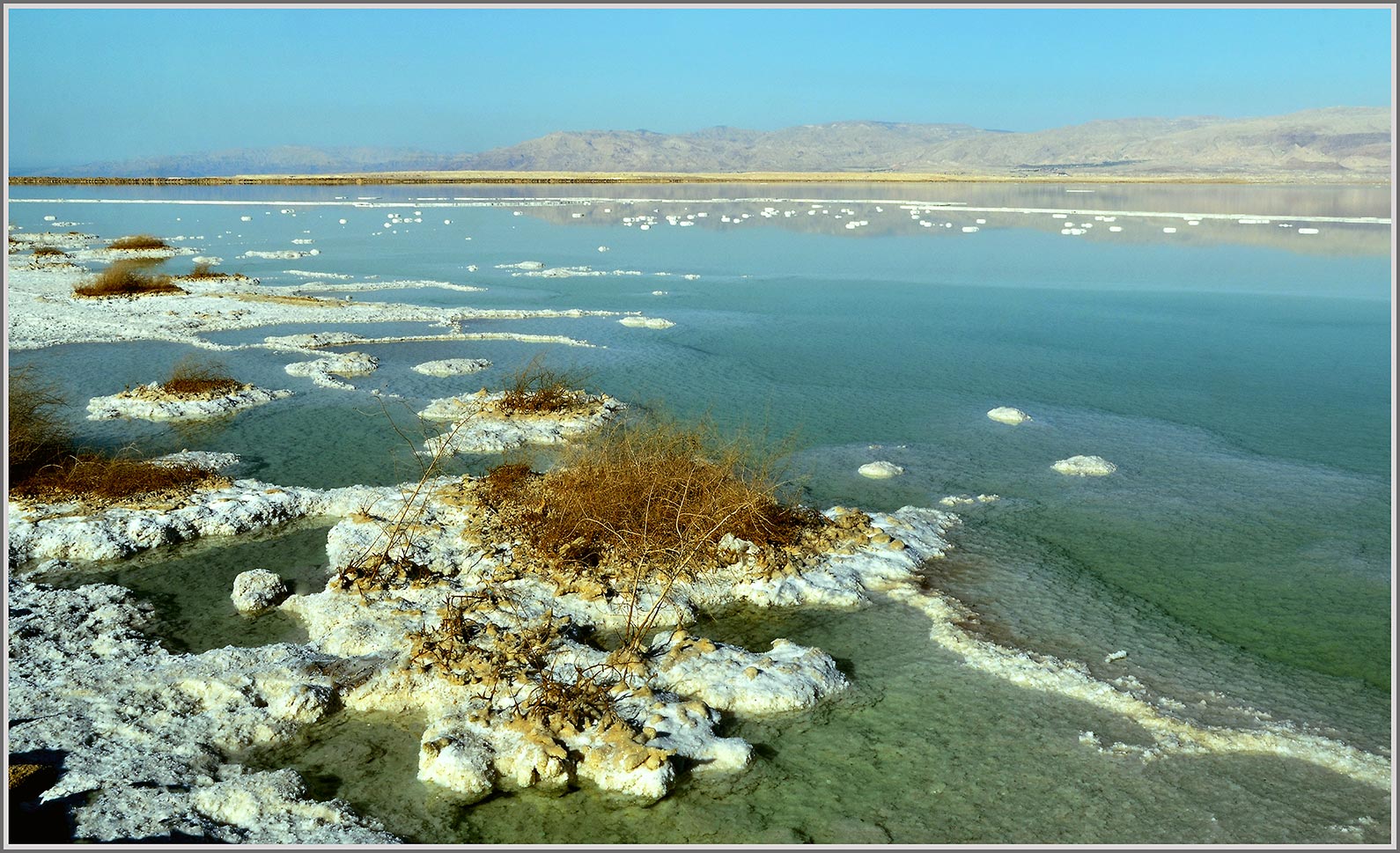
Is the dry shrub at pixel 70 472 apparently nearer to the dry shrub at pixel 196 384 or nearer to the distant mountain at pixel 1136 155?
the dry shrub at pixel 196 384

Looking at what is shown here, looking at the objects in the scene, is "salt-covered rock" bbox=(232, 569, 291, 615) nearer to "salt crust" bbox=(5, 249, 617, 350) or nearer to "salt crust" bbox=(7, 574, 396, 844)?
"salt crust" bbox=(7, 574, 396, 844)

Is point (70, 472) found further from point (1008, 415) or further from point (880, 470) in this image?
point (1008, 415)

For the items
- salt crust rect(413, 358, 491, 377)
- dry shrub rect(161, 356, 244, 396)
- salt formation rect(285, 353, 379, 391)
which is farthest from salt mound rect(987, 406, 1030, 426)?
dry shrub rect(161, 356, 244, 396)

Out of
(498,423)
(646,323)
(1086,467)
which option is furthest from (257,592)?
(646,323)

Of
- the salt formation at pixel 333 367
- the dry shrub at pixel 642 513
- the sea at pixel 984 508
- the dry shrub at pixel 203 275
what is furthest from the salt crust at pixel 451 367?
the dry shrub at pixel 203 275

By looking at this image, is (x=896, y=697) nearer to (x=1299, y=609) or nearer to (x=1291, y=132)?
(x=1299, y=609)
